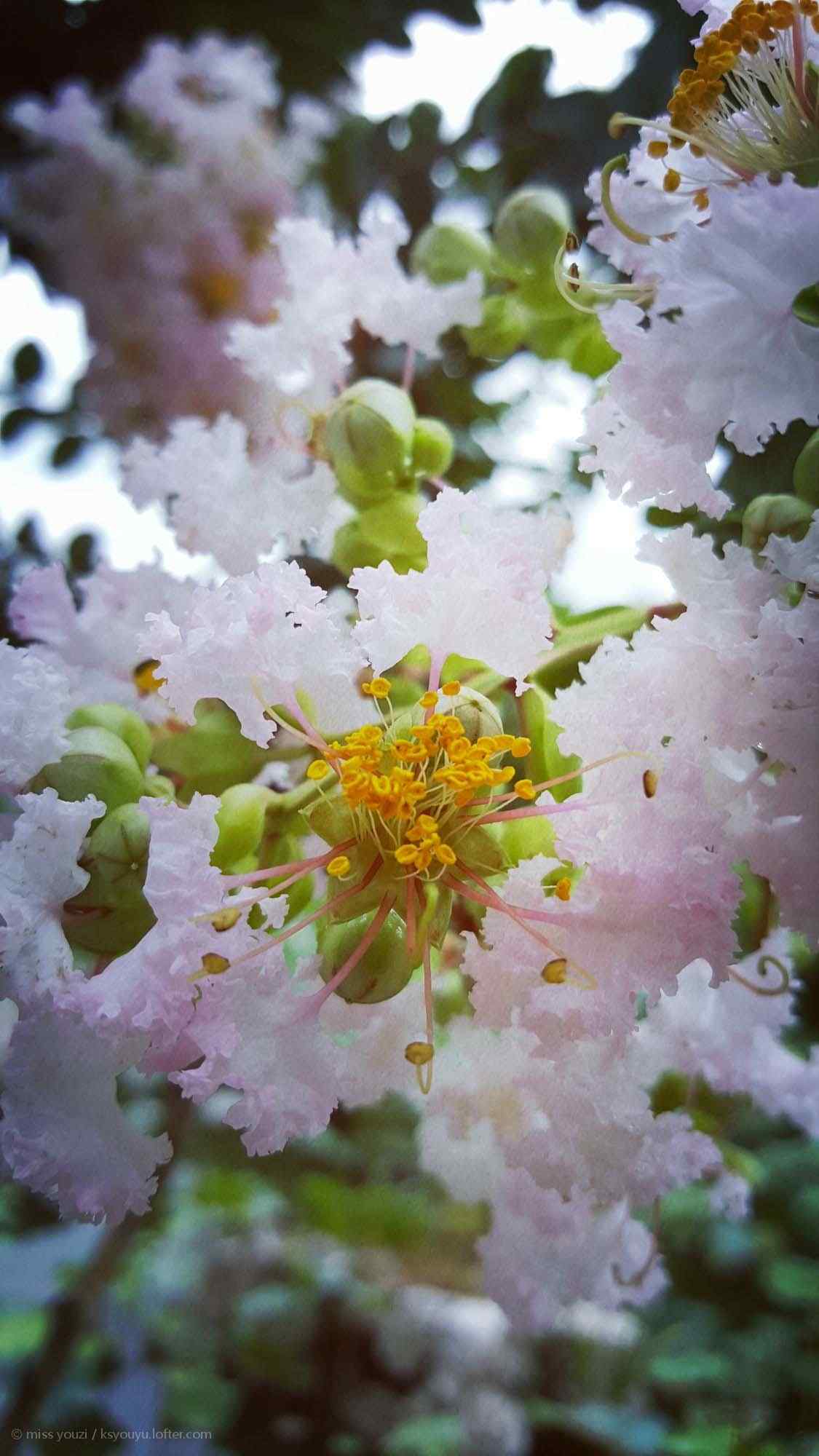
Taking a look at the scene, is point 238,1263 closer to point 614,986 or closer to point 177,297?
point 177,297

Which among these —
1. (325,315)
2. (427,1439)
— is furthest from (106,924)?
(427,1439)

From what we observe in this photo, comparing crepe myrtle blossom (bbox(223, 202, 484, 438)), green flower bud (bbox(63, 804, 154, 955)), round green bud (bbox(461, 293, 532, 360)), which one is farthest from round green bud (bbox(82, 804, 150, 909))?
round green bud (bbox(461, 293, 532, 360))

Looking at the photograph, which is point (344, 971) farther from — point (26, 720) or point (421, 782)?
point (26, 720)

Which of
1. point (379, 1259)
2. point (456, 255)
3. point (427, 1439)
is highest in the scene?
point (456, 255)

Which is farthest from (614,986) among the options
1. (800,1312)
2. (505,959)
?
(800,1312)

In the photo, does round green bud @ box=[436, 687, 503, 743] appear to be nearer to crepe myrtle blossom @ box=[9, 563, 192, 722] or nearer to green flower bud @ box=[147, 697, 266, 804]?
green flower bud @ box=[147, 697, 266, 804]

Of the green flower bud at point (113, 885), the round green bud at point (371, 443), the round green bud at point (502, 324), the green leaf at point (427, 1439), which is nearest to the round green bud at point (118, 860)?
the green flower bud at point (113, 885)
